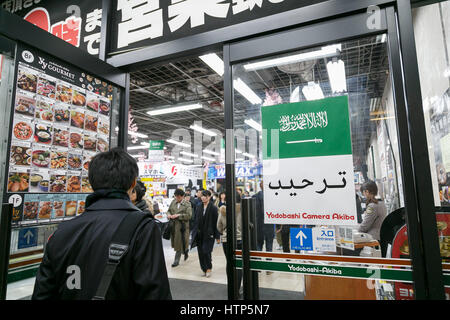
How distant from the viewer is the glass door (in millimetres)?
1547

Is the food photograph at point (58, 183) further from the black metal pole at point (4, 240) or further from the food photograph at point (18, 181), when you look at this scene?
the black metal pole at point (4, 240)

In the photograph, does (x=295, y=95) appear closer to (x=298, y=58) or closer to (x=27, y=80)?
(x=298, y=58)

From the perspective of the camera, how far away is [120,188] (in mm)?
1240

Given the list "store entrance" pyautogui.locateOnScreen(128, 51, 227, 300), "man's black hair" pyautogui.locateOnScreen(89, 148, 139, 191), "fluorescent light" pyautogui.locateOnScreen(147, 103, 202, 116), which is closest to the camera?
"man's black hair" pyautogui.locateOnScreen(89, 148, 139, 191)

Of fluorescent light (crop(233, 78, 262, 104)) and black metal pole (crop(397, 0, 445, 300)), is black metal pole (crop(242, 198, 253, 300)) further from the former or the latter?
black metal pole (crop(397, 0, 445, 300))

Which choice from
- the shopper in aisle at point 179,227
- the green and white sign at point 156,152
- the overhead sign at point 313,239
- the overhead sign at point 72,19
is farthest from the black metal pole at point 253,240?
the green and white sign at point 156,152

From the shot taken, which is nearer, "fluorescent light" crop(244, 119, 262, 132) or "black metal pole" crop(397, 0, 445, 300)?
"black metal pole" crop(397, 0, 445, 300)

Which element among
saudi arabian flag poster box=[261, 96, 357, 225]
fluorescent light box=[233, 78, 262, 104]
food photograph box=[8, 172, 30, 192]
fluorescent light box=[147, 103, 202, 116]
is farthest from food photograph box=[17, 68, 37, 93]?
fluorescent light box=[147, 103, 202, 116]

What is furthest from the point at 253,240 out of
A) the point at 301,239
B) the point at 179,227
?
the point at 179,227

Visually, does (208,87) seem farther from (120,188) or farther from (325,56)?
(120,188)

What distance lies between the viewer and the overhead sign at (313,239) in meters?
1.65

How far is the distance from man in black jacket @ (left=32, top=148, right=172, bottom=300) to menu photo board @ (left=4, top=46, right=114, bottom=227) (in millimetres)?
875
